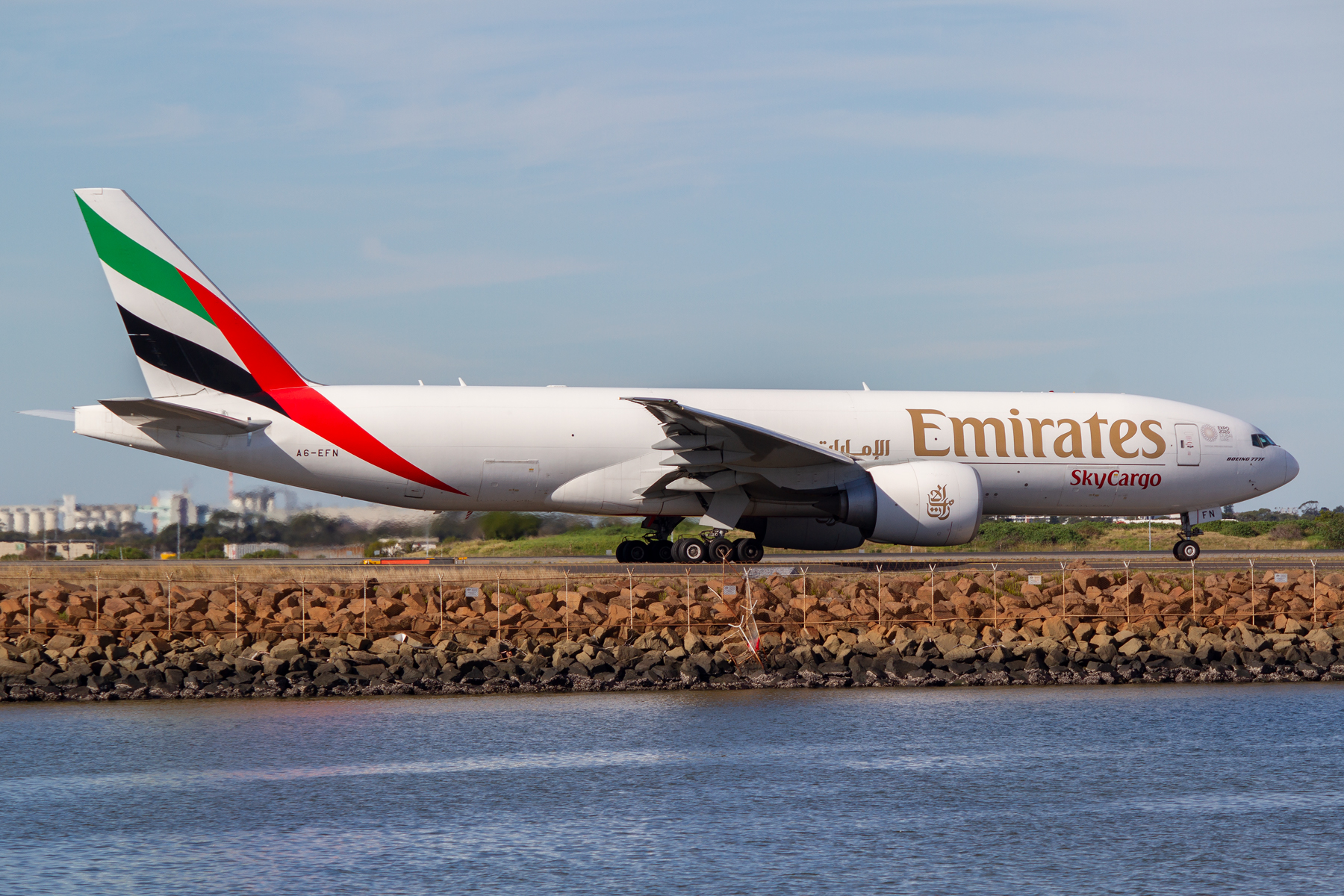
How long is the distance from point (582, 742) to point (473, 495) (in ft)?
41.3

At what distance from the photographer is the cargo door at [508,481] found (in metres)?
27.5

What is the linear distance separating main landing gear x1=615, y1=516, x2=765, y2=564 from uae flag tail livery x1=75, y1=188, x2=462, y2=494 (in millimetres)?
4274

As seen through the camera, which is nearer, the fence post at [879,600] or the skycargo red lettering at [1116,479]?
the fence post at [879,600]

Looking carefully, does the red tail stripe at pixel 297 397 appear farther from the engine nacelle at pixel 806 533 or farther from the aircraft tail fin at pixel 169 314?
the engine nacelle at pixel 806 533

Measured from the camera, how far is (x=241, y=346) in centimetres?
2762

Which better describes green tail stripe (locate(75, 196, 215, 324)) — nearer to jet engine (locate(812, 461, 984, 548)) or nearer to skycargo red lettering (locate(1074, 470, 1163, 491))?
jet engine (locate(812, 461, 984, 548))

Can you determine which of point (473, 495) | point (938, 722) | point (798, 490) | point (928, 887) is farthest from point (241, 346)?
point (928, 887)

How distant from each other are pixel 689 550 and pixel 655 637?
6591 mm

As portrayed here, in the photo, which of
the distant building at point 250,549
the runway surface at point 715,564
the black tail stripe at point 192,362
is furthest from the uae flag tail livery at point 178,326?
the distant building at point 250,549

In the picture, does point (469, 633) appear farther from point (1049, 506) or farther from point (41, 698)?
point (1049, 506)

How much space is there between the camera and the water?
36.2 feet

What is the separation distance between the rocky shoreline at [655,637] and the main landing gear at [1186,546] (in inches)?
222

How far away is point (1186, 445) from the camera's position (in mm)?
29969

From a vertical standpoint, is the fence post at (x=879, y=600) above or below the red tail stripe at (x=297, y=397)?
below
